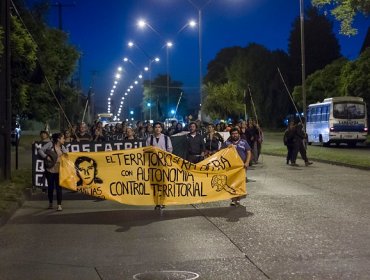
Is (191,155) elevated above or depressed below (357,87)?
below

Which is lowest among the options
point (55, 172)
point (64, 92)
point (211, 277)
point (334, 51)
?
point (211, 277)

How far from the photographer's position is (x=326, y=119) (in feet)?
133

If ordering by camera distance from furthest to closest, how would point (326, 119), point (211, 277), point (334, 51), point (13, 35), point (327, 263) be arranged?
1. point (334, 51)
2. point (326, 119)
3. point (13, 35)
4. point (327, 263)
5. point (211, 277)

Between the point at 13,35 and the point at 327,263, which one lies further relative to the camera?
the point at 13,35

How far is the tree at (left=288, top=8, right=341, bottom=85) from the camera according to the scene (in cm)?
8750

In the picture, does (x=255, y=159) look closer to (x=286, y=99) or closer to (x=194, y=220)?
(x=194, y=220)

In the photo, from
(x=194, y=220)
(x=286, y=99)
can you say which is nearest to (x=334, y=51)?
(x=286, y=99)

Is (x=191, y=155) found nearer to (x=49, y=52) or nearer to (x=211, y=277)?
(x=211, y=277)

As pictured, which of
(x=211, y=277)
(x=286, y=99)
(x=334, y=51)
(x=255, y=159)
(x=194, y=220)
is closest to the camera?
(x=211, y=277)

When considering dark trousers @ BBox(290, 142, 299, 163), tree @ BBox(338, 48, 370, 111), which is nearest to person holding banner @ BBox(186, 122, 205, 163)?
dark trousers @ BBox(290, 142, 299, 163)

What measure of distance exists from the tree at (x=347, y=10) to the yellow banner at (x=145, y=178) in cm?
1086

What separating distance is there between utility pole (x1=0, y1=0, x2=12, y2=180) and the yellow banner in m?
4.70

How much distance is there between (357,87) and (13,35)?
32.4m

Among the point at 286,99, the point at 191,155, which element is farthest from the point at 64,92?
the point at 286,99
